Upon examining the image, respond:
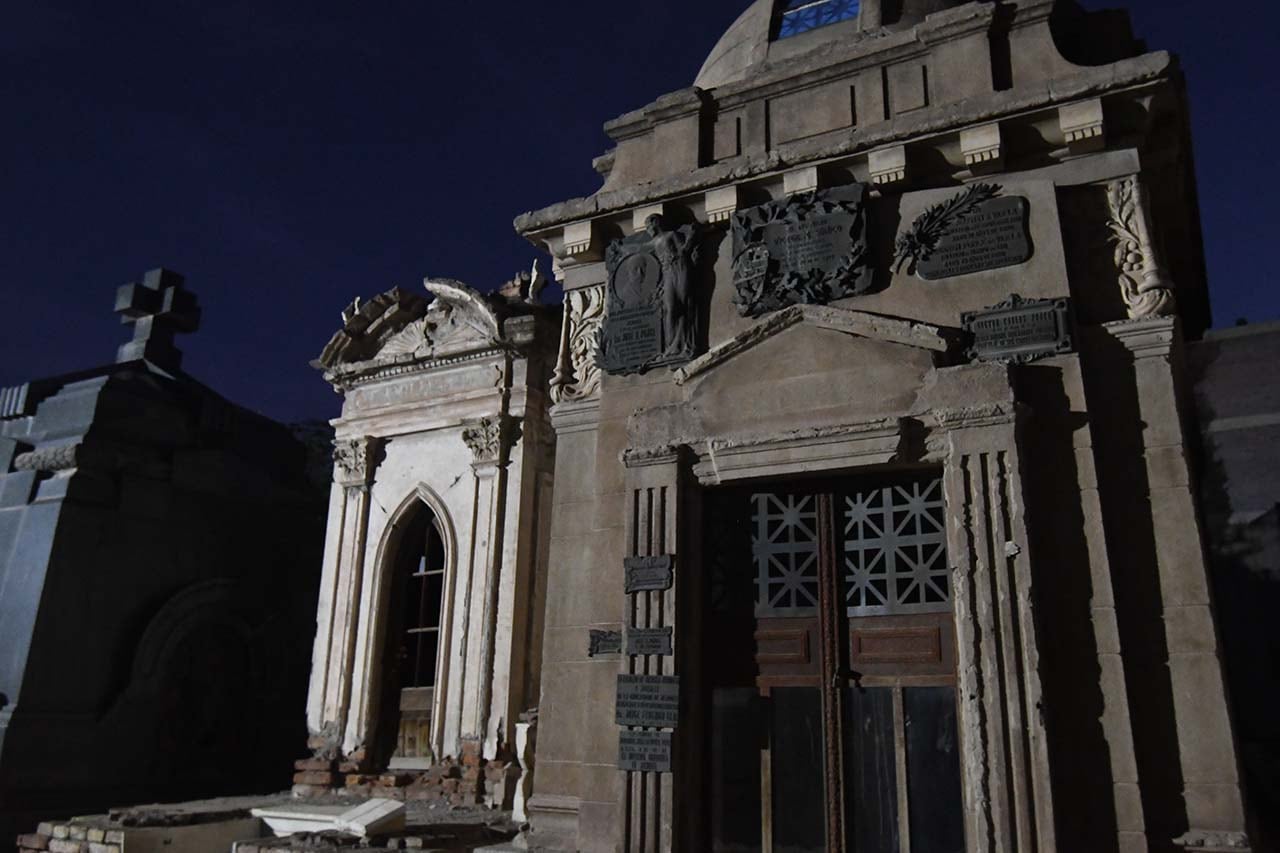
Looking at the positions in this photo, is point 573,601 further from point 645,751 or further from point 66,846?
point 66,846

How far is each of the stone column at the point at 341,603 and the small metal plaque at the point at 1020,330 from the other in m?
8.51

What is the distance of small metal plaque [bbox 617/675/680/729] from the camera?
6.29 metres

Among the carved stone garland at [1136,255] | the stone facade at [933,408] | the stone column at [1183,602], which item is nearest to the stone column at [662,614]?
the stone facade at [933,408]

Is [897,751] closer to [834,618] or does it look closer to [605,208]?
[834,618]

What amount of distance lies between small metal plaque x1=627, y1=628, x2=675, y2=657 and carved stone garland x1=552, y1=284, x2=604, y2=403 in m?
1.93

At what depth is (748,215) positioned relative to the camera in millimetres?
7145

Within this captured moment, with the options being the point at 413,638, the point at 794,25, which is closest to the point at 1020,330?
the point at 794,25

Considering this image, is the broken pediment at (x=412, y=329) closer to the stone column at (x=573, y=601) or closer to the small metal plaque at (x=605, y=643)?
the stone column at (x=573, y=601)

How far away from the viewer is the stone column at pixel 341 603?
38.7ft

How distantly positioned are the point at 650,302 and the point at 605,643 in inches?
97.6

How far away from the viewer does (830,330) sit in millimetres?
6570

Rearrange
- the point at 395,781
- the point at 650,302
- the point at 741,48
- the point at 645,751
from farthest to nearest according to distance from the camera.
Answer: the point at 395,781
the point at 741,48
the point at 650,302
the point at 645,751

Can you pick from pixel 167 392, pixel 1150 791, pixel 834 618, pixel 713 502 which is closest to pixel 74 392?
pixel 167 392

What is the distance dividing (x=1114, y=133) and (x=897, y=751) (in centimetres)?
402
